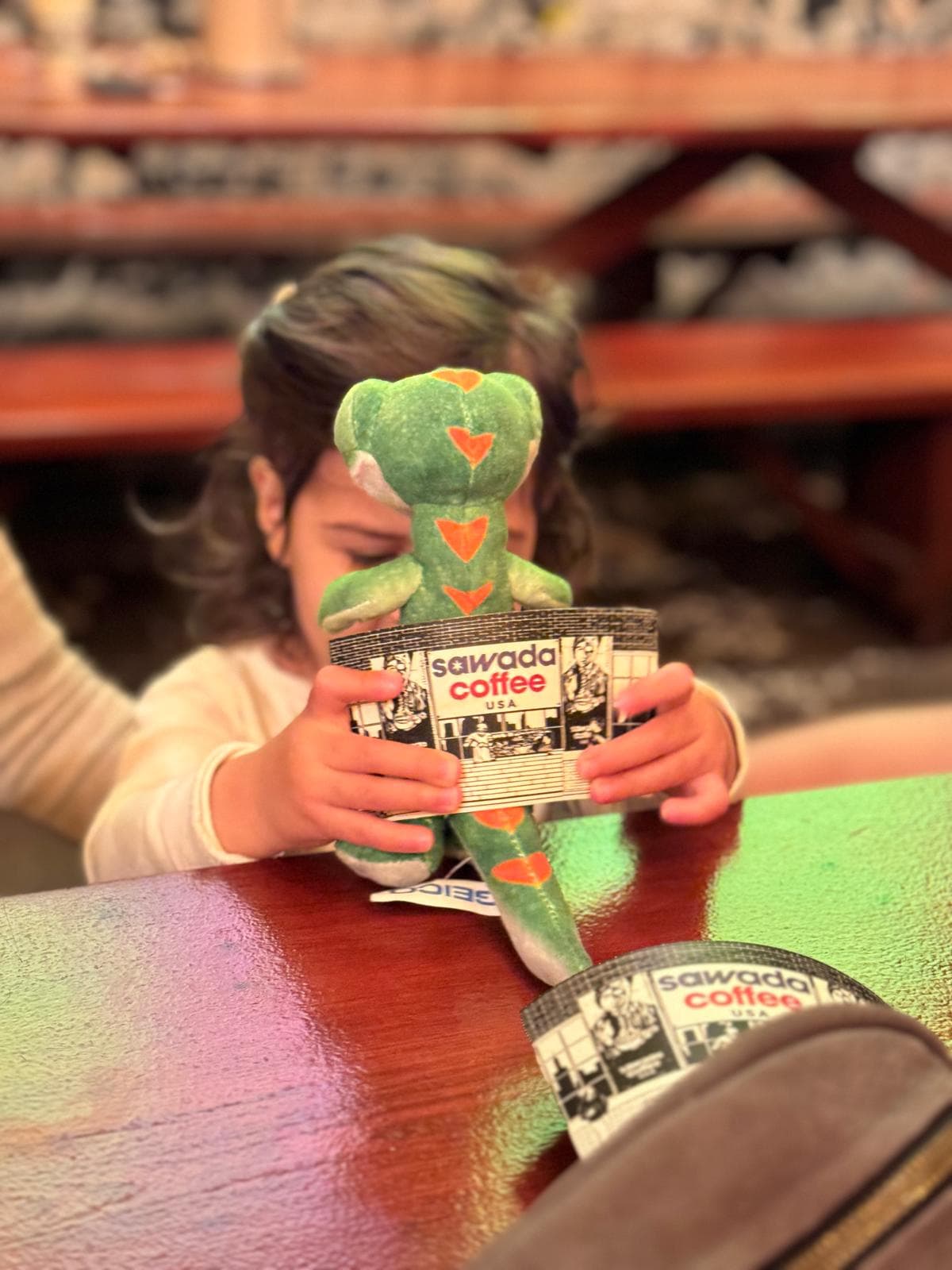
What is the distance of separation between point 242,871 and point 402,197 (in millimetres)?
3286

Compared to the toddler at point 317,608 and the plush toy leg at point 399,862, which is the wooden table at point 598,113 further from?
the plush toy leg at point 399,862

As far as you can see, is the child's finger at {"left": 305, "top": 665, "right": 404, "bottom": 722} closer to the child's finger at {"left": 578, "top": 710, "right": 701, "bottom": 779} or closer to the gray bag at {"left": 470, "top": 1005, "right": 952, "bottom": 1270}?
the child's finger at {"left": 578, "top": 710, "right": 701, "bottom": 779}

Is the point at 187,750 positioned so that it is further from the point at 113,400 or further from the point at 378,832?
the point at 113,400

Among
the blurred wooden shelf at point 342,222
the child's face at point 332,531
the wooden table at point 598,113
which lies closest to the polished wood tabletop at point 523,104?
the wooden table at point 598,113

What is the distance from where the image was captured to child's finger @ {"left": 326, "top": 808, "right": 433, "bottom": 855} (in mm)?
610

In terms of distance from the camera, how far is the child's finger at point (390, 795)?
1.90 feet

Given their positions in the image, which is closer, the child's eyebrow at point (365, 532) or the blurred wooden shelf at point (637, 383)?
the child's eyebrow at point (365, 532)

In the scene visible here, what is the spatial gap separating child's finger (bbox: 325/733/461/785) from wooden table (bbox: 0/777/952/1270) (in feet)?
0.24

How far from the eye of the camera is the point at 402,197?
12.0 feet

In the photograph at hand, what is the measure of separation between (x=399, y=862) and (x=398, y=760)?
6 cm

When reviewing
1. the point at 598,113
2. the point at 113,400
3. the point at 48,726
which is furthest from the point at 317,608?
the point at 598,113

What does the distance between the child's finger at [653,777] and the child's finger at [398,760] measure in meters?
0.07

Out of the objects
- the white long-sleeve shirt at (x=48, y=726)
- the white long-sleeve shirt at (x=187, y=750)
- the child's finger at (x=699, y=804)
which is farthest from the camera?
the white long-sleeve shirt at (x=48, y=726)

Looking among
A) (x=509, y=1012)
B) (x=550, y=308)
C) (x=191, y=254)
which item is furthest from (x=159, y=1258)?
(x=191, y=254)
